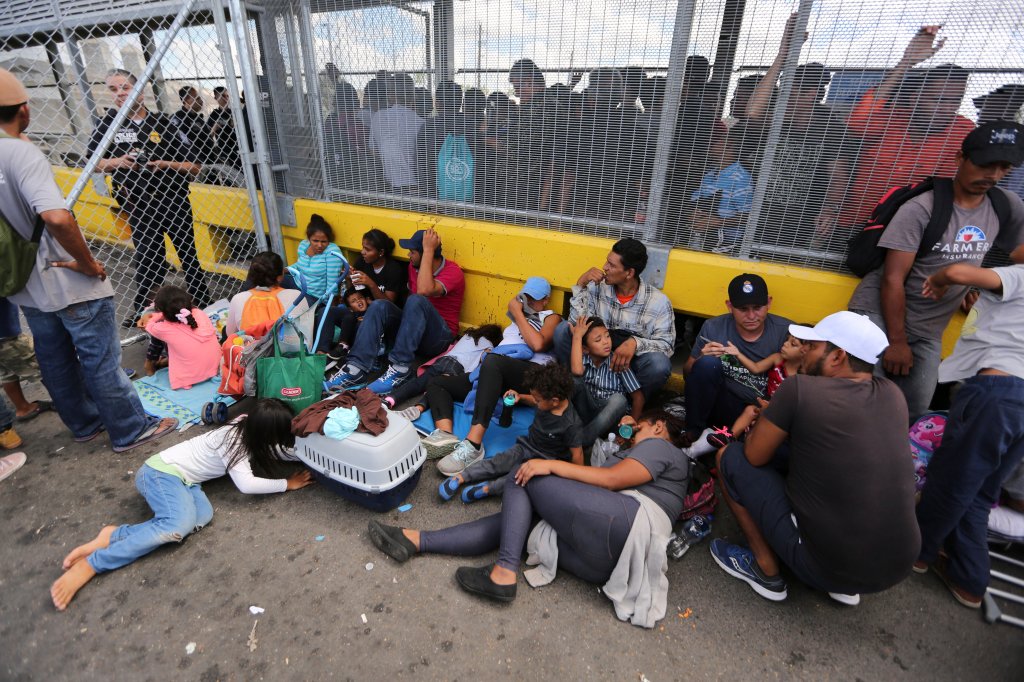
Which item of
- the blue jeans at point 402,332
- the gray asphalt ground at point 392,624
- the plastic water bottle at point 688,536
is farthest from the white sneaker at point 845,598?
the blue jeans at point 402,332

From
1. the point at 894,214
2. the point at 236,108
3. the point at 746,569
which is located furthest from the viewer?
the point at 236,108

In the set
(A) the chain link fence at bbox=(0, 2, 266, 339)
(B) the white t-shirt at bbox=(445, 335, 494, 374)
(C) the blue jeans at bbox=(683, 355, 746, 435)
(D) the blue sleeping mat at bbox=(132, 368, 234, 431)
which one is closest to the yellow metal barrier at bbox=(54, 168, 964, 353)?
(A) the chain link fence at bbox=(0, 2, 266, 339)

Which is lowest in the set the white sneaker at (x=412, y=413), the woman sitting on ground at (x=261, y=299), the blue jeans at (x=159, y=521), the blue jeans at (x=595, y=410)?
the white sneaker at (x=412, y=413)

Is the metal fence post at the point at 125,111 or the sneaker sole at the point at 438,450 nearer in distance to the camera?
the sneaker sole at the point at 438,450

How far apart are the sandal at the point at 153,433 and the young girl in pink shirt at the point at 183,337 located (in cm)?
53

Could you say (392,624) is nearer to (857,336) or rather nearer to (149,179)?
(857,336)

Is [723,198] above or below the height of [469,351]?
above

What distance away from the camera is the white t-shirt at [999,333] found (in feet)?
7.06

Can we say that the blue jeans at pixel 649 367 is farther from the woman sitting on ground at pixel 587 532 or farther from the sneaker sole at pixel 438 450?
the sneaker sole at pixel 438 450

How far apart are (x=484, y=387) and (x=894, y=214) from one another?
2.44 meters

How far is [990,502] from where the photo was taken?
225 centimetres

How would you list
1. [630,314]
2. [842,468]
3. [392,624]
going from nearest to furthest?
[842,468] < [392,624] < [630,314]

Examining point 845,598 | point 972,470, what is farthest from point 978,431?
point 845,598

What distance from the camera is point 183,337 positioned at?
3777 millimetres
